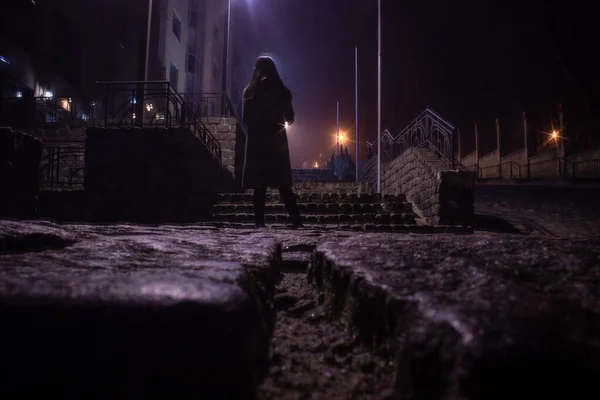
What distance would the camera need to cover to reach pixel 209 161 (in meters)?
8.91

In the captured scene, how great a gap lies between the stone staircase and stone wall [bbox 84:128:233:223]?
0.78 meters

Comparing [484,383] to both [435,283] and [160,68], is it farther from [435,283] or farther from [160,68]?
[160,68]

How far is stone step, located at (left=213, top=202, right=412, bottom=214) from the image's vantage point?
7.71m

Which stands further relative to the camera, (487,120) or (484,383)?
(487,120)

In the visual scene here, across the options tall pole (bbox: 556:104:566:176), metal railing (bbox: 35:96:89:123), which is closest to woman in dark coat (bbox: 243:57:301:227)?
metal railing (bbox: 35:96:89:123)

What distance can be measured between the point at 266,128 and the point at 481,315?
15.0 feet

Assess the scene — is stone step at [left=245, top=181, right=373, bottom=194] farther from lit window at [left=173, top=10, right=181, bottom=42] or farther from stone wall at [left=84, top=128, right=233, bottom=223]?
lit window at [left=173, top=10, right=181, bottom=42]

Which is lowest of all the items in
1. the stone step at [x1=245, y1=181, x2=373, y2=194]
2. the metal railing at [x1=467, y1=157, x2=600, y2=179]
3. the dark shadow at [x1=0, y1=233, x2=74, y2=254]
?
the dark shadow at [x1=0, y1=233, x2=74, y2=254]

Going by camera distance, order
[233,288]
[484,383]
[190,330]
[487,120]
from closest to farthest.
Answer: [484,383] < [190,330] < [233,288] < [487,120]

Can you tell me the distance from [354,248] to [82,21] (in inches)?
1018

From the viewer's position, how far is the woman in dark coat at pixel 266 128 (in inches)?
198

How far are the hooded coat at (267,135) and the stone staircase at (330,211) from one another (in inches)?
57.7

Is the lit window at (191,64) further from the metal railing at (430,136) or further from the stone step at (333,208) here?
the stone step at (333,208)

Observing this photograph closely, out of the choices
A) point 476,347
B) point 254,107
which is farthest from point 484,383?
point 254,107
